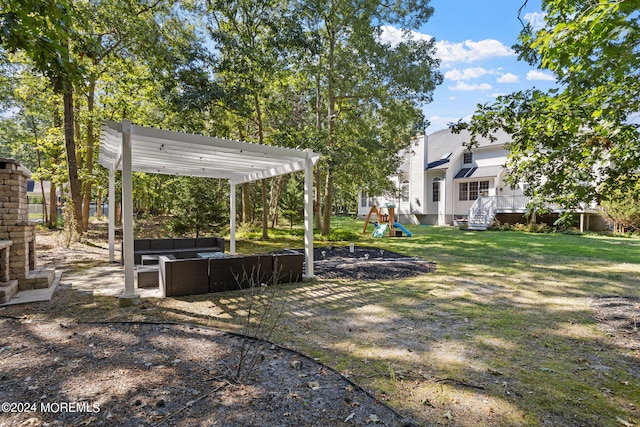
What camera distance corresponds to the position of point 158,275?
629cm

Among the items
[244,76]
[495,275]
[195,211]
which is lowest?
[495,275]

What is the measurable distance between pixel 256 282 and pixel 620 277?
8.15m

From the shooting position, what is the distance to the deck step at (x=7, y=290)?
4918mm

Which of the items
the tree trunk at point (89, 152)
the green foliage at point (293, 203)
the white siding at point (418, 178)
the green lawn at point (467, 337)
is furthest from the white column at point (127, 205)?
the white siding at point (418, 178)

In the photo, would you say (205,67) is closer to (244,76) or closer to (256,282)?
(244,76)

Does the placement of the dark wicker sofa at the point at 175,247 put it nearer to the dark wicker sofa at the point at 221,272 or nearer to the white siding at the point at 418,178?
the dark wicker sofa at the point at 221,272

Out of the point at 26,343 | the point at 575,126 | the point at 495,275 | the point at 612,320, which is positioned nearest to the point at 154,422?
the point at 26,343

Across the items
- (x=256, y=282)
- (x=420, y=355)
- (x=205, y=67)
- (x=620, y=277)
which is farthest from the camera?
(x=205, y=67)

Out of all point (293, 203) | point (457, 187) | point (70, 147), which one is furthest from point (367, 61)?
point (457, 187)

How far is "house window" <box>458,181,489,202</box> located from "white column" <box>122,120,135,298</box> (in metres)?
22.6

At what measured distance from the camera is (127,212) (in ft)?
16.1

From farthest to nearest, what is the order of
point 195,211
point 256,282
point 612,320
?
point 195,211 → point 256,282 → point 612,320

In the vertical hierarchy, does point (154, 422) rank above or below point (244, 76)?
below

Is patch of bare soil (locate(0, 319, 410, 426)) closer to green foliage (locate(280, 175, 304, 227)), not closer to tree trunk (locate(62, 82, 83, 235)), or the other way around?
tree trunk (locate(62, 82, 83, 235))
